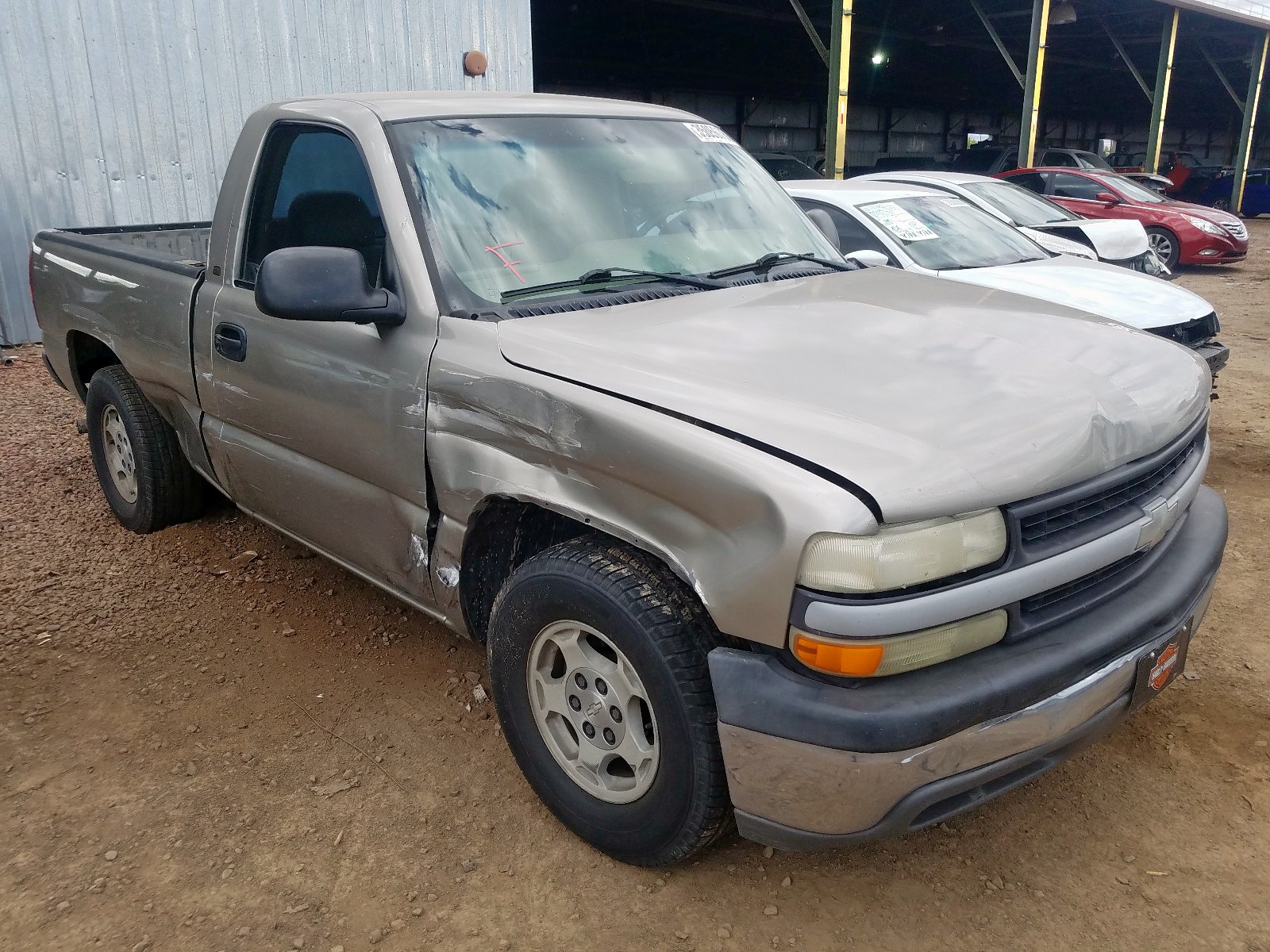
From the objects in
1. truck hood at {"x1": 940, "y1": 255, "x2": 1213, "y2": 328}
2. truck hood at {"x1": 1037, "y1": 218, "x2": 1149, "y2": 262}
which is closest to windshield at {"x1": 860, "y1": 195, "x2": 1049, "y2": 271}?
truck hood at {"x1": 940, "y1": 255, "x2": 1213, "y2": 328}

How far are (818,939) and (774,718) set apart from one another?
0.69 metres

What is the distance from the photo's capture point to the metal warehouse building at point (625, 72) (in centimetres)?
811

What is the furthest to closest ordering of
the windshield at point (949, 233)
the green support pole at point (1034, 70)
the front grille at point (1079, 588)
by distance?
1. the green support pole at point (1034, 70)
2. the windshield at point (949, 233)
3. the front grille at point (1079, 588)

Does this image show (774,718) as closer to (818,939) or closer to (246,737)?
(818,939)

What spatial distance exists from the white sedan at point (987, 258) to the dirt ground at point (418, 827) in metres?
2.65

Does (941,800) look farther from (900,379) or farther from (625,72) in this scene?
(625,72)

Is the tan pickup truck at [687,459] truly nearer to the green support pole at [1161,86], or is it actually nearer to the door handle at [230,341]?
the door handle at [230,341]

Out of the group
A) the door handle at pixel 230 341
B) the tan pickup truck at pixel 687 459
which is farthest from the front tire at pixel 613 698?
the door handle at pixel 230 341

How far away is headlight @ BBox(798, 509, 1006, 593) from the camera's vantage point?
181 cm

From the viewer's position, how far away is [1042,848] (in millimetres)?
2488

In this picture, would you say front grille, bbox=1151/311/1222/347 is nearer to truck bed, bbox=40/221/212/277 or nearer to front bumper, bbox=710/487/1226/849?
front bumper, bbox=710/487/1226/849

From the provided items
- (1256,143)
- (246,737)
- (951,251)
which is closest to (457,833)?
(246,737)

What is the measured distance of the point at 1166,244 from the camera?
14.6 m

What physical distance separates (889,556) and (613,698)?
81 centimetres
